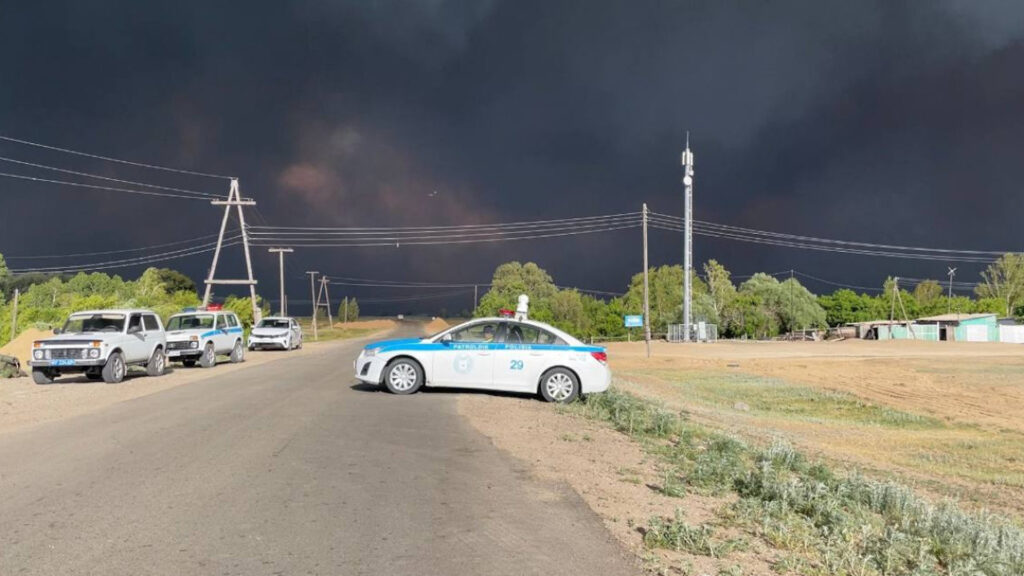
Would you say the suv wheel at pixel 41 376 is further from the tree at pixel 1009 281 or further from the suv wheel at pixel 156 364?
the tree at pixel 1009 281

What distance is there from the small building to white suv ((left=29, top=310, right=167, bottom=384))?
84.2 meters

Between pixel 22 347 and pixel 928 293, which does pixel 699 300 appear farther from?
pixel 22 347

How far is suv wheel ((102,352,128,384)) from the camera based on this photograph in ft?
67.1

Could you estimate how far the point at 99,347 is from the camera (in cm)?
2028

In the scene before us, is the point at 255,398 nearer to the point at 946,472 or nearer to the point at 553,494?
the point at 553,494

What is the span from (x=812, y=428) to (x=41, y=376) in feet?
66.2

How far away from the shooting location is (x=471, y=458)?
9.25 metres

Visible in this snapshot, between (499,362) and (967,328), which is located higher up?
(967,328)

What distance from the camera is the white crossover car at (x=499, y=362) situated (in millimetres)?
15492

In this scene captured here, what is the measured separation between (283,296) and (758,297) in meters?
65.8

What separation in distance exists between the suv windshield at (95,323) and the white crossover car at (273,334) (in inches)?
838

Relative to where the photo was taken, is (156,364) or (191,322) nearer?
(156,364)

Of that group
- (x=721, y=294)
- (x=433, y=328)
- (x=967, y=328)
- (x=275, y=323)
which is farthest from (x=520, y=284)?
(x=275, y=323)

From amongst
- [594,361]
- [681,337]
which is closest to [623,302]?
[681,337]
